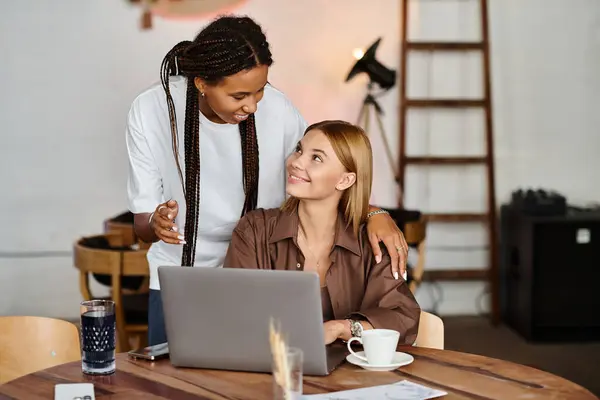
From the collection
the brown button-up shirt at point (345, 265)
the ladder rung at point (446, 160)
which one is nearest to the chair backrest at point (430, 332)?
the brown button-up shirt at point (345, 265)

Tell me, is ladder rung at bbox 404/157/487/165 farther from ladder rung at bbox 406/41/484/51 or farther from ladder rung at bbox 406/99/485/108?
ladder rung at bbox 406/41/484/51

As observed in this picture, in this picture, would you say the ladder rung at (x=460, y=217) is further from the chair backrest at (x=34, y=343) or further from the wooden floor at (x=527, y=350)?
the chair backrest at (x=34, y=343)

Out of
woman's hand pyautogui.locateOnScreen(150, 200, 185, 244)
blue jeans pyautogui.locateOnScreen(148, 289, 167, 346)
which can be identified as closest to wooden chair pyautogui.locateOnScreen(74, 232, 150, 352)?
blue jeans pyautogui.locateOnScreen(148, 289, 167, 346)

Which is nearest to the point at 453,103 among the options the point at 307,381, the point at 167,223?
the point at 167,223

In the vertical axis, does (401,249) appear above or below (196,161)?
below

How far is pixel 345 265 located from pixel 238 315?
499 millimetres

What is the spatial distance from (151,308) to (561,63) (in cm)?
375

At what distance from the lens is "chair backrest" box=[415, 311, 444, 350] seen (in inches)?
85.0

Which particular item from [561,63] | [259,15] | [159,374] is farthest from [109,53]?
[159,374]

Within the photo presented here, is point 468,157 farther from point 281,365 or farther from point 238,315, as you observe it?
point 281,365

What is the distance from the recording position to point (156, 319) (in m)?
2.39

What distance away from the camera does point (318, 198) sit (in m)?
2.23

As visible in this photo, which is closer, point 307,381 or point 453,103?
point 307,381

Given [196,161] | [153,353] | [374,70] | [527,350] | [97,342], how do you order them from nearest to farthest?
[97,342] < [153,353] < [196,161] < [527,350] < [374,70]
